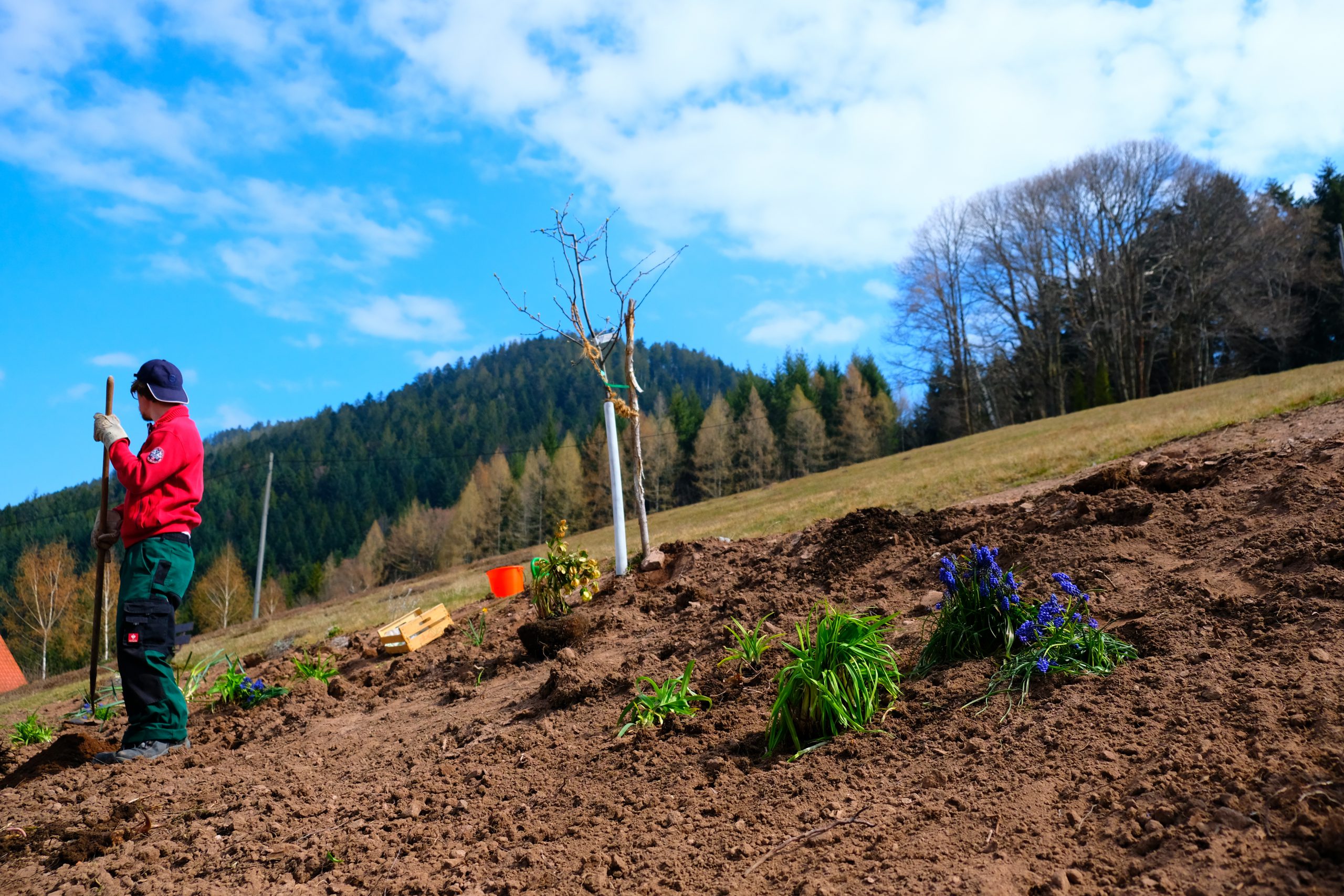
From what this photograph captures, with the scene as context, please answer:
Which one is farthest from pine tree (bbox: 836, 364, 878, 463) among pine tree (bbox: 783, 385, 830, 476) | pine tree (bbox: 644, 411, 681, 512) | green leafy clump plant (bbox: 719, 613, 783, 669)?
green leafy clump plant (bbox: 719, 613, 783, 669)

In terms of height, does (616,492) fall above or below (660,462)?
below

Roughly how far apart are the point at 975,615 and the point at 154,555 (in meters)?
4.14

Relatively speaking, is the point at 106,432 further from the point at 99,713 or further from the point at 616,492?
the point at 616,492

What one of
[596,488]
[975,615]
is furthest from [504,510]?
[975,615]

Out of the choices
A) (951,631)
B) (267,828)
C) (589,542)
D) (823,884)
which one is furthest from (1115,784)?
(589,542)

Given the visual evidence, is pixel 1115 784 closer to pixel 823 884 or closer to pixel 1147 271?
pixel 823 884

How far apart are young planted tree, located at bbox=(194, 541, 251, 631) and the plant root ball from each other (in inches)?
1646

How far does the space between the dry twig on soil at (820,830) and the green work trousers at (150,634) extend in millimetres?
3384

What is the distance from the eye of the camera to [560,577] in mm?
6023

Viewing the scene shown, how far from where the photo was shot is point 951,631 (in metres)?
3.27

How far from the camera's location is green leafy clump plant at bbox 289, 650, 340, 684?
19.0 ft

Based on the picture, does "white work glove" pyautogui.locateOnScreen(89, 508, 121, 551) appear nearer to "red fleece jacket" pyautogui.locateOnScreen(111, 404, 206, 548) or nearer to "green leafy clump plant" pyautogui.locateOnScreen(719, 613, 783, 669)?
"red fleece jacket" pyautogui.locateOnScreen(111, 404, 206, 548)

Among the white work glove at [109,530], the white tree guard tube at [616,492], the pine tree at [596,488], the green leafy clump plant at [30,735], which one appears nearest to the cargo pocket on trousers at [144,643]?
the white work glove at [109,530]

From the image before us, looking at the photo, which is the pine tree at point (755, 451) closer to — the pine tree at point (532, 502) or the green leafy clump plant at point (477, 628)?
the pine tree at point (532, 502)
